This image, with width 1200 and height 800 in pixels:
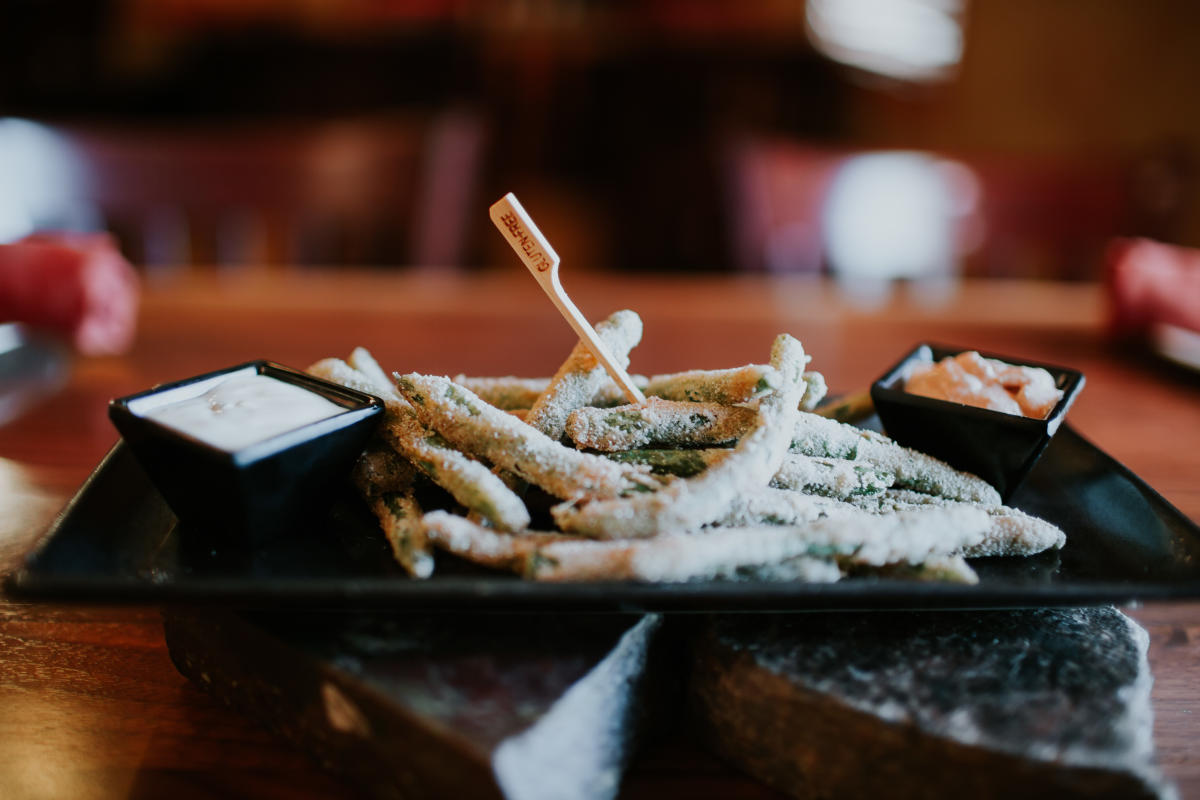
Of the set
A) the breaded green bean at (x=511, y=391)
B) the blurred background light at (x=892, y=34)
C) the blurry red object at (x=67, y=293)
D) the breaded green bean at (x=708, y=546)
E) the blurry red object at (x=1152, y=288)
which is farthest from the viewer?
the blurred background light at (x=892, y=34)

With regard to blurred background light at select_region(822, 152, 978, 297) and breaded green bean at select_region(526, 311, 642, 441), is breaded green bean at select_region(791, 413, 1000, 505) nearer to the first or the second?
breaded green bean at select_region(526, 311, 642, 441)

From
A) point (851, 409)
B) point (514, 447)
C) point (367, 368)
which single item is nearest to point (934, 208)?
point (851, 409)

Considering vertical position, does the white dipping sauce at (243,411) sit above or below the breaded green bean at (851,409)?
above

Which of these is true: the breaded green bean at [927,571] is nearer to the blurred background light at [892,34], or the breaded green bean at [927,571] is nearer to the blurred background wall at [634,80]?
the blurred background wall at [634,80]

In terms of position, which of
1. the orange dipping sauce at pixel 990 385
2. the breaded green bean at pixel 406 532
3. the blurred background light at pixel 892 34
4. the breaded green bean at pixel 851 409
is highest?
the blurred background light at pixel 892 34

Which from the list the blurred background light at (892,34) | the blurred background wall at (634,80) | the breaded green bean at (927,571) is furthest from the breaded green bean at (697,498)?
the blurred background light at (892,34)

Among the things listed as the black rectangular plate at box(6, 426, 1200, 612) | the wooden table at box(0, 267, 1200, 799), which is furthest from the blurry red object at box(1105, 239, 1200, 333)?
the black rectangular plate at box(6, 426, 1200, 612)

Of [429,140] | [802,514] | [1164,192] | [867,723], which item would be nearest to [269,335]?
[429,140]
